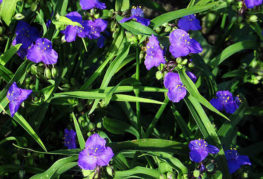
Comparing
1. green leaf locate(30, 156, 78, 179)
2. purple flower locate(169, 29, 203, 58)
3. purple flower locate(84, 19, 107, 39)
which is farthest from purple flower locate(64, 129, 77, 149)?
purple flower locate(169, 29, 203, 58)

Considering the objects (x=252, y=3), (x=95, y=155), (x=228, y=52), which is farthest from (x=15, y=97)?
(x=252, y=3)

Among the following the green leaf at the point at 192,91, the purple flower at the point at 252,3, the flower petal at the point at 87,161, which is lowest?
the flower petal at the point at 87,161

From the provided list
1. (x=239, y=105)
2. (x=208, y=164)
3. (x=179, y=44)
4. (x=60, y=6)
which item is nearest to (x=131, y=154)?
(x=208, y=164)

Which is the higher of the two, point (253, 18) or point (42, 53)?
point (253, 18)

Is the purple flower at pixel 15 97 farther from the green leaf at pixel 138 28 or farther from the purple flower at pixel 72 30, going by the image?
the green leaf at pixel 138 28

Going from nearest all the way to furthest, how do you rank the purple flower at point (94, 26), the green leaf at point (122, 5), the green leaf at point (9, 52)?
1. the green leaf at point (9, 52)
2. the purple flower at point (94, 26)
3. the green leaf at point (122, 5)

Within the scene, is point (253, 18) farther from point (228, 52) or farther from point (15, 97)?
point (15, 97)

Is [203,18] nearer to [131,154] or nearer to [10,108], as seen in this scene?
[131,154]

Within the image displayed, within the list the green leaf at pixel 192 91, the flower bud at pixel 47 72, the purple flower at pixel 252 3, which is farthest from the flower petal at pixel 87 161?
the purple flower at pixel 252 3
